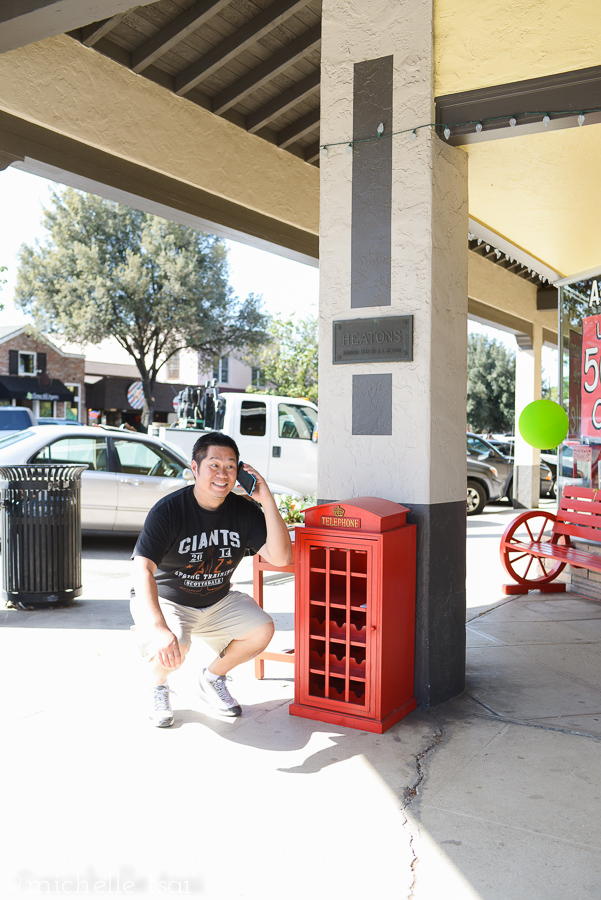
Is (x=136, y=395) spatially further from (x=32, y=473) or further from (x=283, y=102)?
(x=32, y=473)

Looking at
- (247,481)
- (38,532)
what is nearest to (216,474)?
(247,481)

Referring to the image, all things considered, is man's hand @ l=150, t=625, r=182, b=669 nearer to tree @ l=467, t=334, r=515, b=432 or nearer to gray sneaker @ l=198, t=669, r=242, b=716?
gray sneaker @ l=198, t=669, r=242, b=716

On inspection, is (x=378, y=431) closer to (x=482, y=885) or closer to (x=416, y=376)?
(x=416, y=376)

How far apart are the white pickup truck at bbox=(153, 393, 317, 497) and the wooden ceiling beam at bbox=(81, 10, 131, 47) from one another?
589 cm

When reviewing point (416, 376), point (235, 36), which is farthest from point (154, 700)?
point (235, 36)

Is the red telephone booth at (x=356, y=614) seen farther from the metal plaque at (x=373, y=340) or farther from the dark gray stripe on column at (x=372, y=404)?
the metal plaque at (x=373, y=340)

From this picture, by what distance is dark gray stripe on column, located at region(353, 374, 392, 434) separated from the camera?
13.1ft

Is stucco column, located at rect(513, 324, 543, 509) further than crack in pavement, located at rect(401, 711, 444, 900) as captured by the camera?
Yes

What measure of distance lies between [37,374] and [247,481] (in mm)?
31437

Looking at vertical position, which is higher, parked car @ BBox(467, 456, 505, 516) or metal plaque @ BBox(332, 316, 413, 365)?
metal plaque @ BBox(332, 316, 413, 365)

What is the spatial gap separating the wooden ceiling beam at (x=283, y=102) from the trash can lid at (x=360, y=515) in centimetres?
472

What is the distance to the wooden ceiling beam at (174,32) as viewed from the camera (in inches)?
222

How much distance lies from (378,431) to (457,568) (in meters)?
0.93

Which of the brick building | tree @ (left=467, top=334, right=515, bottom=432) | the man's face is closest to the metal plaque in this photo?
the man's face
